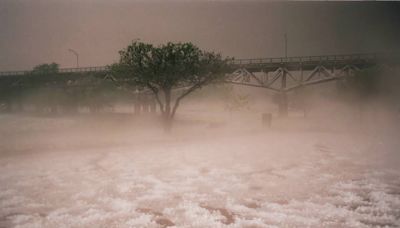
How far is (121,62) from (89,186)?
2232 centimetres

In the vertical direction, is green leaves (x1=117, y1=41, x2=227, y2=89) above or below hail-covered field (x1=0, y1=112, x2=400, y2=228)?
above

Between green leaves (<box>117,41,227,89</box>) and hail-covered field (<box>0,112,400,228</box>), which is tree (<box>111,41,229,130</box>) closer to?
green leaves (<box>117,41,227,89</box>)

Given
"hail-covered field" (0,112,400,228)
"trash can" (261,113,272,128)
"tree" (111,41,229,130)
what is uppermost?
"tree" (111,41,229,130)

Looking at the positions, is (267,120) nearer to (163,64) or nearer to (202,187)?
(163,64)

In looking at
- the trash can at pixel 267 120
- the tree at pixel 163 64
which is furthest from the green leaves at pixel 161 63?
the trash can at pixel 267 120

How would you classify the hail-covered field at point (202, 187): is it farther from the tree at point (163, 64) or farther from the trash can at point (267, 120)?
the trash can at point (267, 120)

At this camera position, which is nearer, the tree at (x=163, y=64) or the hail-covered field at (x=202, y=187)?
the hail-covered field at (x=202, y=187)

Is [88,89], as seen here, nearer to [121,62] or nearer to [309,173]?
[121,62]

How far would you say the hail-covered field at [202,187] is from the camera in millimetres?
9094

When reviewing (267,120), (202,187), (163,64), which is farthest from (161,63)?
(202,187)

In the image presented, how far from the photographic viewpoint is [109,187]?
12.5 metres

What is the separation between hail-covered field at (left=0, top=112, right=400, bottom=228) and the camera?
9.09 metres

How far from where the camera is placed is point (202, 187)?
12.4 meters

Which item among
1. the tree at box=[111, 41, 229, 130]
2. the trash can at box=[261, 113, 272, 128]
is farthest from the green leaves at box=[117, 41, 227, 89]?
the trash can at box=[261, 113, 272, 128]
